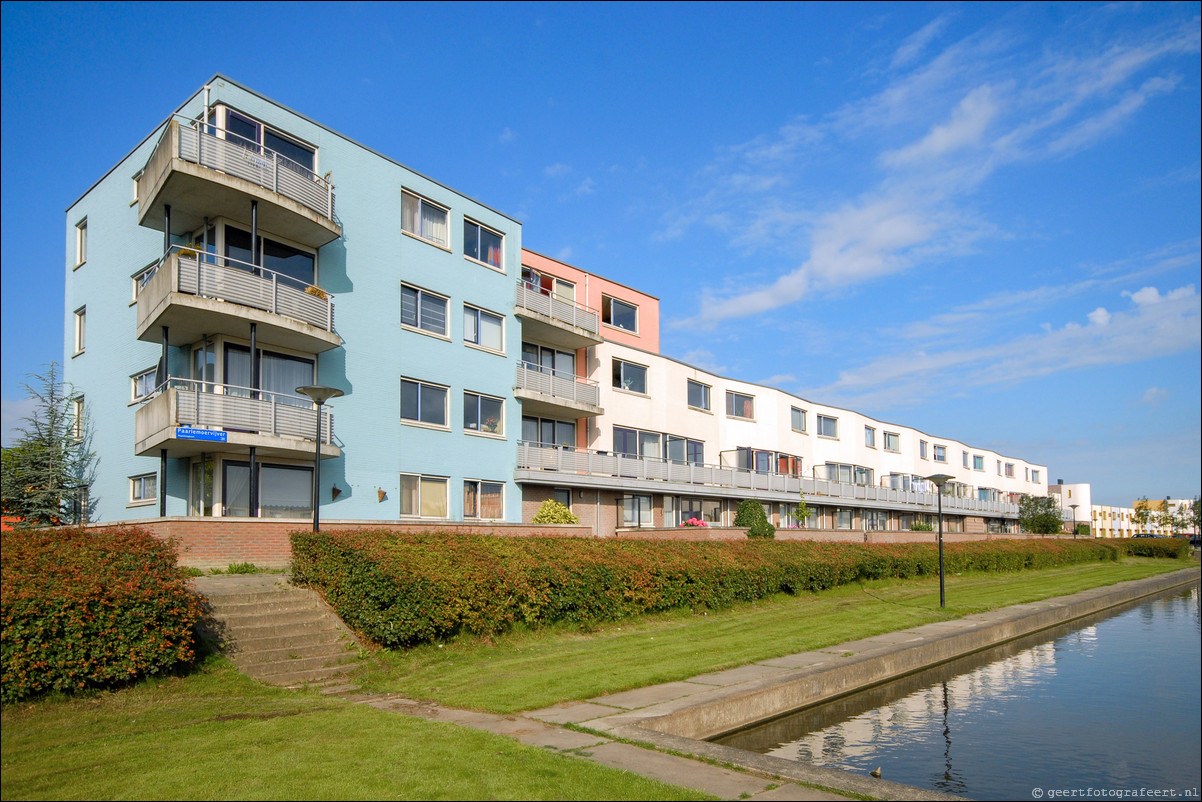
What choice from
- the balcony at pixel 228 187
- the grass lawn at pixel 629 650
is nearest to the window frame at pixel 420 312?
the balcony at pixel 228 187

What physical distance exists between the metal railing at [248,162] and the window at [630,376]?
15.9 meters

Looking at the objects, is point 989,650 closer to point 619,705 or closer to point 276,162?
point 619,705

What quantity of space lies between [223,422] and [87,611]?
1068 centimetres

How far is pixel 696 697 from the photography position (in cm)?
1122

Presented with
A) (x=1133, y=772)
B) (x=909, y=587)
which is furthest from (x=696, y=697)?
(x=909, y=587)

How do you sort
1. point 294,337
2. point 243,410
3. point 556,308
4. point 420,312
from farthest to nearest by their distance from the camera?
point 556,308
point 420,312
point 294,337
point 243,410

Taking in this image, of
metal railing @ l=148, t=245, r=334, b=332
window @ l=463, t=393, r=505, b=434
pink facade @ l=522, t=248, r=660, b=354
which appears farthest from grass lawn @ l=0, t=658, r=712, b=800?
pink facade @ l=522, t=248, r=660, b=354

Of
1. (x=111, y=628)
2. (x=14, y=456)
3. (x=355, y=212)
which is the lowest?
(x=111, y=628)

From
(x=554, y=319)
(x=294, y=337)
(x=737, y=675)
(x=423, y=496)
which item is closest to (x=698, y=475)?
(x=554, y=319)

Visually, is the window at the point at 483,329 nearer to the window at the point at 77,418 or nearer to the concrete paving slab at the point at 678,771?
the window at the point at 77,418

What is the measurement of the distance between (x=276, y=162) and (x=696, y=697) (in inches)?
710

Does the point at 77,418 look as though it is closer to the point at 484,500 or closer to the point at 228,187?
the point at 228,187

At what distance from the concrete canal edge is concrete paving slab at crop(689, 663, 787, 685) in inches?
0.6

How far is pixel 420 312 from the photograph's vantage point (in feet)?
89.5
